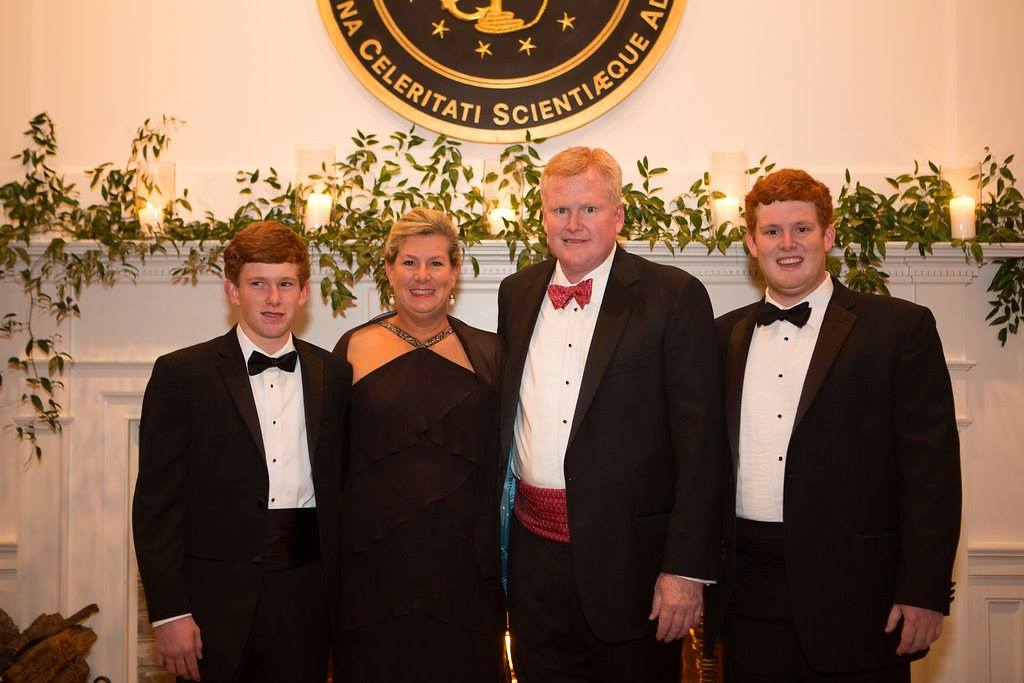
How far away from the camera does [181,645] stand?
2.12 meters

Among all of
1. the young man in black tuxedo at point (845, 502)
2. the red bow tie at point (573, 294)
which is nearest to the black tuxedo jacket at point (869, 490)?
the young man in black tuxedo at point (845, 502)

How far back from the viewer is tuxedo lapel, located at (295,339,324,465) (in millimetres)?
2250

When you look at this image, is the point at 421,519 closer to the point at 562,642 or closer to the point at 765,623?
the point at 562,642

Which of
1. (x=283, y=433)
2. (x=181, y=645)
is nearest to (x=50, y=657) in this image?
(x=181, y=645)

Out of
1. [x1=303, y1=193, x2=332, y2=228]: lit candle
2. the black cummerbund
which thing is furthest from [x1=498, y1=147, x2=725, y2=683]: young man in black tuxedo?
[x1=303, y1=193, x2=332, y2=228]: lit candle

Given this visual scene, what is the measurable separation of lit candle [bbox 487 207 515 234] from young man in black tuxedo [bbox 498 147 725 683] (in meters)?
1.07

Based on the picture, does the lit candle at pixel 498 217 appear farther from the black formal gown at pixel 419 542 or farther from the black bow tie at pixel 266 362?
the black bow tie at pixel 266 362

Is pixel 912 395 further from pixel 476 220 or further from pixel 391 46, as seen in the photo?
pixel 391 46

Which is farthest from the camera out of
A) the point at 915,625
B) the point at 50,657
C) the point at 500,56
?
the point at 500,56

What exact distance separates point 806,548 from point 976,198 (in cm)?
208

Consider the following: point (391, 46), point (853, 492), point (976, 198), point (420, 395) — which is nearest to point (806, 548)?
point (853, 492)

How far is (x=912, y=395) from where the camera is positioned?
2127 millimetres

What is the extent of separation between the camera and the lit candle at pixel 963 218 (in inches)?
133

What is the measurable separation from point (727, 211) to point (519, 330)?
1393 mm
